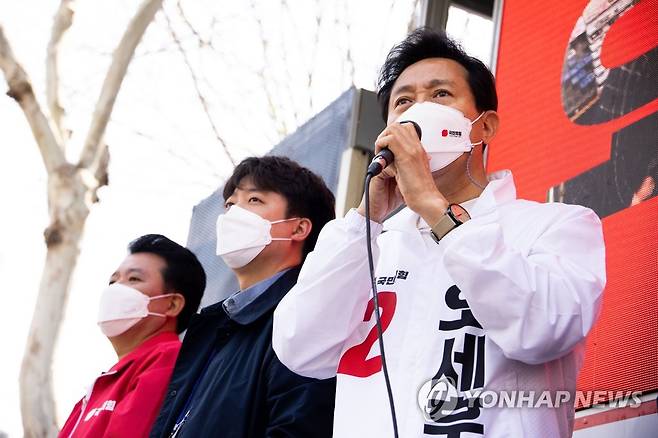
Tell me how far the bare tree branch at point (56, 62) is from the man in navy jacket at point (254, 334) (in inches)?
142

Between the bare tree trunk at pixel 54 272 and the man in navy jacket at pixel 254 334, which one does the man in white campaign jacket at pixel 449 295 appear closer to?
the man in navy jacket at pixel 254 334

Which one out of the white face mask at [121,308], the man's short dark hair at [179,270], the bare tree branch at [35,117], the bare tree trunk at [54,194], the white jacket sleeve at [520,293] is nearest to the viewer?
the white jacket sleeve at [520,293]

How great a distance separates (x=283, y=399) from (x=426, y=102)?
970 mm

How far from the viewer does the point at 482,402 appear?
2.25 metres

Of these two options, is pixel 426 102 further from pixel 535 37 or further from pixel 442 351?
pixel 535 37

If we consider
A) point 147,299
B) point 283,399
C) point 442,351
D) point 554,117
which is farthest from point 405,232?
point 147,299

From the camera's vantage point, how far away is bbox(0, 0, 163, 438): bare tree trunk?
6695 mm

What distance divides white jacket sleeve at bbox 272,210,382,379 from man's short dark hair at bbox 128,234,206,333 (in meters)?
1.90

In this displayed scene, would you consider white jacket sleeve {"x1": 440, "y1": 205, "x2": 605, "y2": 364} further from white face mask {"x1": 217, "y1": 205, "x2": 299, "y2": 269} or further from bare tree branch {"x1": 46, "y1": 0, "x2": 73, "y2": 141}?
bare tree branch {"x1": 46, "y1": 0, "x2": 73, "y2": 141}

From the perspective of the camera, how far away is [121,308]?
440 cm

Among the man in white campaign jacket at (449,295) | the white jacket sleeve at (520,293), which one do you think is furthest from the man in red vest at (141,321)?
the white jacket sleeve at (520,293)

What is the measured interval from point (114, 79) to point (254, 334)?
14.6ft

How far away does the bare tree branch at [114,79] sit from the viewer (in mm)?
7227

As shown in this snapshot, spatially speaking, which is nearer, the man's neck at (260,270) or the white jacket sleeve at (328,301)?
the white jacket sleeve at (328,301)
